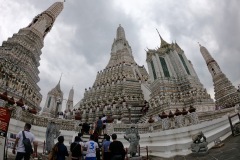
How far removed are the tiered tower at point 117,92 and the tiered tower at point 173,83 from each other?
4.36m

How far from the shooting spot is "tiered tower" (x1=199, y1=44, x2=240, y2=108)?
3762 centimetres

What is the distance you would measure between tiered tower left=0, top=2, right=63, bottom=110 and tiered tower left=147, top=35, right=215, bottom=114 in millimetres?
20989

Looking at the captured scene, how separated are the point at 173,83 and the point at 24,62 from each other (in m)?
28.1

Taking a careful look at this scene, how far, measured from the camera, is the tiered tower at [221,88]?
123ft

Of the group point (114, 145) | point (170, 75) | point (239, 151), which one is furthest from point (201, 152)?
point (170, 75)

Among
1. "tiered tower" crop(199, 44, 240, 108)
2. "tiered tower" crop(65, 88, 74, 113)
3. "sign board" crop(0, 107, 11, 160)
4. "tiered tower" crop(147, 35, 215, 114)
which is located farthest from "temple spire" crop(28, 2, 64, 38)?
"tiered tower" crop(199, 44, 240, 108)

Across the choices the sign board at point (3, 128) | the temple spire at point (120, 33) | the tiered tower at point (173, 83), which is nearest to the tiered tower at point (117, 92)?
the tiered tower at point (173, 83)

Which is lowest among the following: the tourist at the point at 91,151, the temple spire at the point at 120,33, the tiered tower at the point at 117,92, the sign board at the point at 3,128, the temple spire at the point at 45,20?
the tourist at the point at 91,151

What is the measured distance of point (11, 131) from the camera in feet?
38.2

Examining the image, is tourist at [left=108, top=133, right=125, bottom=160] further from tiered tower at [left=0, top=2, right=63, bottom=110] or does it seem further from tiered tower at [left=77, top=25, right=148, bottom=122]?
tiered tower at [left=0, top=2, right=63, bottom=110]

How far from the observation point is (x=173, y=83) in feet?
120

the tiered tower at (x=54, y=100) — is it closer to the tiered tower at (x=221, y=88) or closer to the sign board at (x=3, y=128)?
the tiered tower at (x=221, y=88)

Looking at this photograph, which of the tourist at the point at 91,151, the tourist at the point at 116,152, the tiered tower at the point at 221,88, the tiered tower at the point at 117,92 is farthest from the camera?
the tiered tower at the point at 221,88

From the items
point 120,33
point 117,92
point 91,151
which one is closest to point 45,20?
point 117,92
